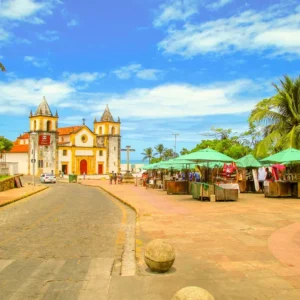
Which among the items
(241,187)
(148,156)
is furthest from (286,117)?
(148,156)

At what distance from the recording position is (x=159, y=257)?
587 cm

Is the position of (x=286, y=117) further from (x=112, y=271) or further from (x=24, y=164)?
(x=24, y=164)

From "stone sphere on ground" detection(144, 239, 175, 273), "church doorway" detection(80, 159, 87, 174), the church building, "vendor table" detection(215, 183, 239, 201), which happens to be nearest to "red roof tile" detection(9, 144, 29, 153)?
the church building

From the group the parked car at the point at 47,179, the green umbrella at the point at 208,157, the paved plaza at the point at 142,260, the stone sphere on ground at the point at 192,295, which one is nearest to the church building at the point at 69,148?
the parked car at the point at 47,179

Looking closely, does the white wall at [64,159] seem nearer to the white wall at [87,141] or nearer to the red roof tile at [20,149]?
the white wall at [87,141]

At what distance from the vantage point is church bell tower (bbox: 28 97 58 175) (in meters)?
73.1

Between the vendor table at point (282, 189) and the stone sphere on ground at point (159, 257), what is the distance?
1556cm

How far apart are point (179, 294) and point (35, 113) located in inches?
2950

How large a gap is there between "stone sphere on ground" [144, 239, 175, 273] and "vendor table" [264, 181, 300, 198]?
1556cm

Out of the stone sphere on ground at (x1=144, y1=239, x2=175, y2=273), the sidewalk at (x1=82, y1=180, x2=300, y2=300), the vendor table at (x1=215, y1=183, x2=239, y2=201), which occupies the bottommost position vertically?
the sidewalk at (x1=82, y1=180, x2=300, y2=300)

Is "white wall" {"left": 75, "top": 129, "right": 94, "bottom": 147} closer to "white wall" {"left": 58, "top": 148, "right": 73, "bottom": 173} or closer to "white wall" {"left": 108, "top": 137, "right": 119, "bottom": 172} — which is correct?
"white wall" {"left": 58, "top": 148, "right": 73, "bottom": 173}

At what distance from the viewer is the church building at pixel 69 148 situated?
7369cm

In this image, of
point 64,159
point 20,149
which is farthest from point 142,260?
point 20,149

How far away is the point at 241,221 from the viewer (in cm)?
1123
